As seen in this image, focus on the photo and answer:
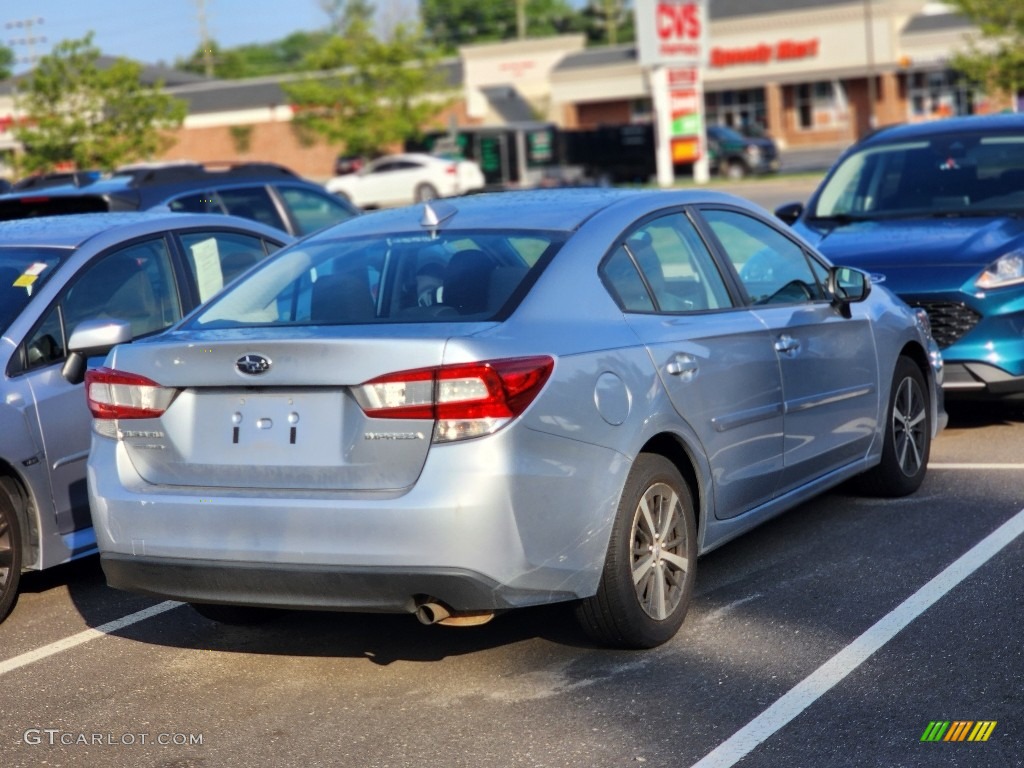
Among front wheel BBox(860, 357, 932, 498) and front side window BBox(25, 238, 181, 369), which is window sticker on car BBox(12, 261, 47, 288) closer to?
front side window BBox(25, 238, 181, 369)

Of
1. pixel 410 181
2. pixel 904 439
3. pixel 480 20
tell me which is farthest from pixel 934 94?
pixel 904 439

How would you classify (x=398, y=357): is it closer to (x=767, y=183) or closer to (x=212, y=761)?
(x=212, y=761)

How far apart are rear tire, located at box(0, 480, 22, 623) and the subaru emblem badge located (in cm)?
173

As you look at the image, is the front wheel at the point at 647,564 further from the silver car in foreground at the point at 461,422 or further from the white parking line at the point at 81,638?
the white parking line at the point at 81,638

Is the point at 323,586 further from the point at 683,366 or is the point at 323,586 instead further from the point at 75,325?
→ the point at 75,325

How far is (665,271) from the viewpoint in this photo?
5.63 m

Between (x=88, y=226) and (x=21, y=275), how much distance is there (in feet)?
1.96

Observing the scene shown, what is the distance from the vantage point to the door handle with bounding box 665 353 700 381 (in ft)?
17.0

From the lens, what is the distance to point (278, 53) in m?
132

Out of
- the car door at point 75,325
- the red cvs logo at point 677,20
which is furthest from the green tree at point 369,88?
the car door at point 75,325

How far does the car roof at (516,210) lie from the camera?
17.9 ft

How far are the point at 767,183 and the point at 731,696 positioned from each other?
4046cm

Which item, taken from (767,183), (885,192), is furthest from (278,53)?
(885,192)

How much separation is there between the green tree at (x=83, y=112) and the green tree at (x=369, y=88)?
73.4 feet
